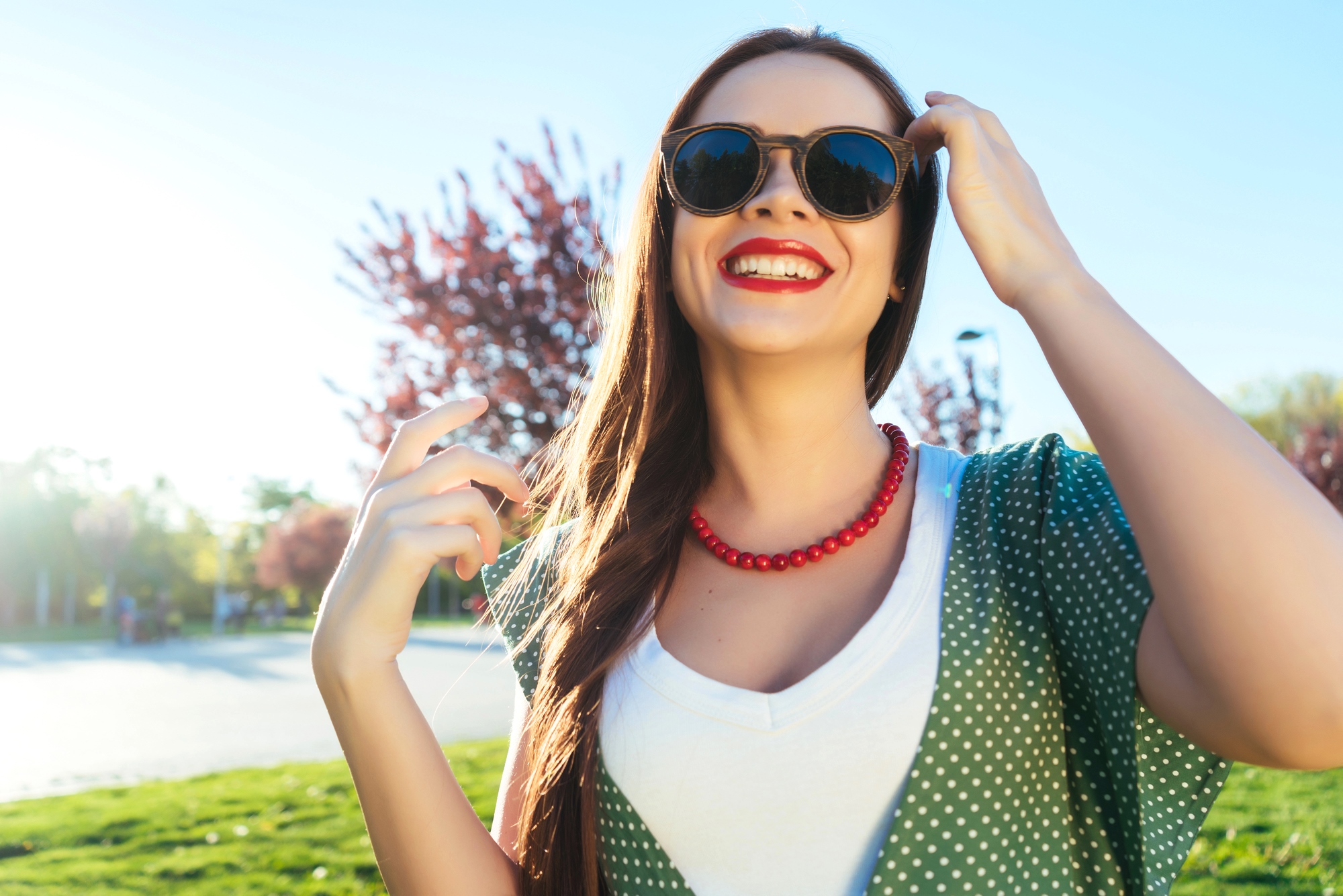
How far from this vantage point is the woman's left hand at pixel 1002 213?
132cm

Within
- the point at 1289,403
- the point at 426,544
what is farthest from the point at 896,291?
the point at 1289,403

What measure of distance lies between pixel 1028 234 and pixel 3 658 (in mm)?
30381

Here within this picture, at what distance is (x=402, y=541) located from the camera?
1498mm

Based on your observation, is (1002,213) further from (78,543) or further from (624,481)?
(78,543)

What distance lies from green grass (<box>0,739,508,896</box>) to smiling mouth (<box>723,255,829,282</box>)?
15.8ft

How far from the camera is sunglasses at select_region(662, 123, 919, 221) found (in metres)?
1.70

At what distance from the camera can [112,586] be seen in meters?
48.4

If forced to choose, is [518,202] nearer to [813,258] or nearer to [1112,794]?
[813,258]

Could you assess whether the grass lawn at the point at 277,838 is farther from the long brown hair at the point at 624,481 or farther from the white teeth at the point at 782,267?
the white teeth at the point at 782,267

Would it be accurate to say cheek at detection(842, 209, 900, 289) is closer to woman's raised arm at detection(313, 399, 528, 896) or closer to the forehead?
the forehead

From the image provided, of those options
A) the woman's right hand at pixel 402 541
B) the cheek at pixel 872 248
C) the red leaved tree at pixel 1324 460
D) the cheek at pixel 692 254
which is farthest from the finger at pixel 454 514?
the red leaved tree at pixel 1324 460

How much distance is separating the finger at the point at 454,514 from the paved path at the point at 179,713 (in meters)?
1.90

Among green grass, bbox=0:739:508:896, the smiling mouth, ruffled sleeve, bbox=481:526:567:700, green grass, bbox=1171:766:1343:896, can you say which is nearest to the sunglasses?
the smiling mouth

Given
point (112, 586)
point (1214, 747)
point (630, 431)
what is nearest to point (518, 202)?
point (630, 431)
